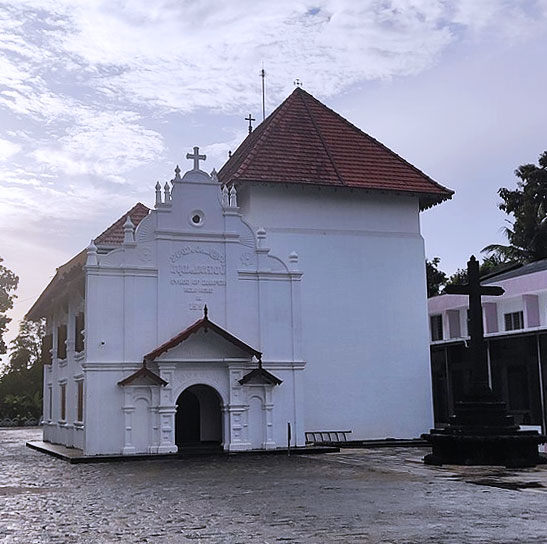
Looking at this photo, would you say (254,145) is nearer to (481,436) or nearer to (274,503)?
(481,436)

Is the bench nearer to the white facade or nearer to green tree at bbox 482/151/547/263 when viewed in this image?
the white facade

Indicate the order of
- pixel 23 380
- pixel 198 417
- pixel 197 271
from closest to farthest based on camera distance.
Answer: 1. pixel 197 271
2. pixel 198 417
3. pixel 23 380

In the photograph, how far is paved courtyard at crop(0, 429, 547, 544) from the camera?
9.91m

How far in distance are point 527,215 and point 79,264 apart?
26.7 meters

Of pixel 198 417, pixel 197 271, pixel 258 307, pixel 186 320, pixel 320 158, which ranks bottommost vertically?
pixel 198 417

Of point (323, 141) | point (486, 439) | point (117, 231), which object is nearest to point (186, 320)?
point (117, 231)

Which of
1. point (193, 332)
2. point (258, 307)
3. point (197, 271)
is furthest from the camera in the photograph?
point (258, 307)

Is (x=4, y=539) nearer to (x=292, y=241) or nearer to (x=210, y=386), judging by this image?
(x=210, y=386)

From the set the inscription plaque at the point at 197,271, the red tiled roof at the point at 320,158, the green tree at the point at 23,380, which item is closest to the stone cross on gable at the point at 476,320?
the inscription plaque at the point at 197,271

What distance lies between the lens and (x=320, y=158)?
29.3m

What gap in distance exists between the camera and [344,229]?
28656mm

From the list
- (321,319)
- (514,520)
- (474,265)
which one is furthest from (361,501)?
(321,319)

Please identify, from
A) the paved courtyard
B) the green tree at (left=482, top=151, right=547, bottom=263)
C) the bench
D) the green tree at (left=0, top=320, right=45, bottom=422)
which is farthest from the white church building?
the green tree at (left=0, top=320, right=45, bottom=422)

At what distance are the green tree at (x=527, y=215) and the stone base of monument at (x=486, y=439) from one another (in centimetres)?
2767
